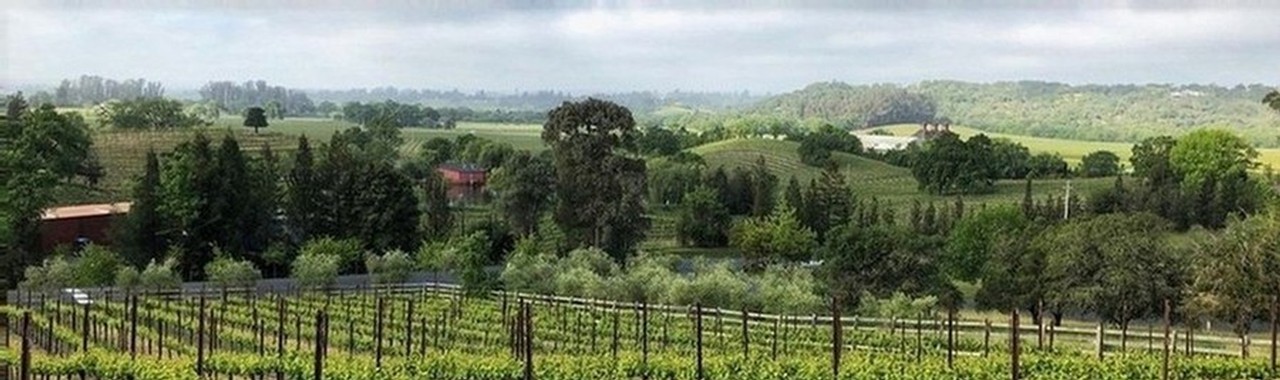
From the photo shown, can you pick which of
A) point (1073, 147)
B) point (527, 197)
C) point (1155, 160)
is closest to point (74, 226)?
point (527, 197)

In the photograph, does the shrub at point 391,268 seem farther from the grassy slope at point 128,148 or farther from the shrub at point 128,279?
the grassy slope at point 128,148

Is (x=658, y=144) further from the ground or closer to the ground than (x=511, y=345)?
further from the ground

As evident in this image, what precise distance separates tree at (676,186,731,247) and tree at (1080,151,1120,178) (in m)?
36.7

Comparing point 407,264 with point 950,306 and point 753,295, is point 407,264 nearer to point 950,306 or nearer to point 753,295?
point 753,295

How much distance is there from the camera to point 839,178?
219 ft

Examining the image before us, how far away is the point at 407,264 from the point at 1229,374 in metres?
26.8

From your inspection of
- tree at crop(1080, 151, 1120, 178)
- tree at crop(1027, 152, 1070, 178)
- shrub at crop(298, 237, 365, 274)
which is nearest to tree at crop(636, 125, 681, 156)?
tree at crop(1027, 152, 1070, 178)

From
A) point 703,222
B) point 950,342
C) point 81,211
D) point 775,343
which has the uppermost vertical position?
point 950,342

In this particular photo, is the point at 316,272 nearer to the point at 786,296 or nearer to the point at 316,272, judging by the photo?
the point at 316,272

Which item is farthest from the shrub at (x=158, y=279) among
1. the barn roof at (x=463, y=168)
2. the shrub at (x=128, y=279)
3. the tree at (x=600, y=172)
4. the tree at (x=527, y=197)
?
the barn roof at (x=463, y=168)

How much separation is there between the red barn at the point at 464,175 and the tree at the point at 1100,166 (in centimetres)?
3901

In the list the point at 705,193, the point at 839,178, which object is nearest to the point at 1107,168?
the point at 839,178

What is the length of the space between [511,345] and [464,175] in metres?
62.3

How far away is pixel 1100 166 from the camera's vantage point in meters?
93.2
